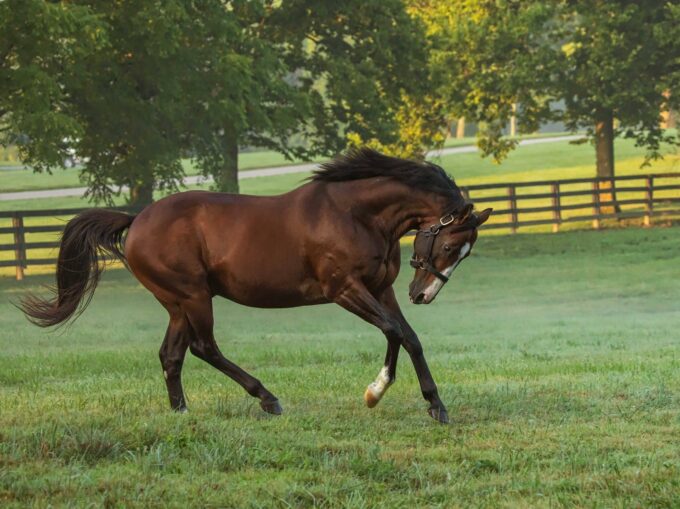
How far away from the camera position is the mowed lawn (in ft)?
22.3

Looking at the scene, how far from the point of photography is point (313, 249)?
985 centimetres

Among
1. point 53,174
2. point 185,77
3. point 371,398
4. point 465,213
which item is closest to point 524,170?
point 53,174

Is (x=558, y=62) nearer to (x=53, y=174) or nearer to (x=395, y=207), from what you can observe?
(x=395, y=207)

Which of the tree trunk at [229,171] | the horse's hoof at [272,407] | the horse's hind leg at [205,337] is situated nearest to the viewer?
the horse's hoof at [272,407]

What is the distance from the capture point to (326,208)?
32.4 feet

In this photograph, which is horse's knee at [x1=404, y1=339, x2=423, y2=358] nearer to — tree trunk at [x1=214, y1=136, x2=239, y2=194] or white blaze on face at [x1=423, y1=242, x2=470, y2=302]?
white blaze on face at [x1=423, y1=242, x2=470, y2=302]

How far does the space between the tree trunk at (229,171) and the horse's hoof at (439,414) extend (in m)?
25.0

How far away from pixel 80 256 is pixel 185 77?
70.0ft

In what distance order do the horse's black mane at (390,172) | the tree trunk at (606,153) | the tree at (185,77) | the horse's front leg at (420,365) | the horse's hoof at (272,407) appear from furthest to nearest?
the tree trunk at (606,153), the tree at (185,77), the horse's hoof at (272,407), the horse's black mane at (390,172), the horse's front leg at (420,365)

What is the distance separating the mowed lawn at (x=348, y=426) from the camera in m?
6.80

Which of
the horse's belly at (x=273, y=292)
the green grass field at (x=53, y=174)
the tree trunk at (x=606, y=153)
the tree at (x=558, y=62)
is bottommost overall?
the green grass field at (x=53, y=174)

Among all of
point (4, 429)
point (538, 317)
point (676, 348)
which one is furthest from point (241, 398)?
point (538, 317)

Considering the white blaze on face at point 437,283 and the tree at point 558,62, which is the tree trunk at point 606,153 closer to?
the tree at point 558,62

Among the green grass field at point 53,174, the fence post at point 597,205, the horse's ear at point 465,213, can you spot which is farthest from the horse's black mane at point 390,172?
the green grass field at point 53,174
